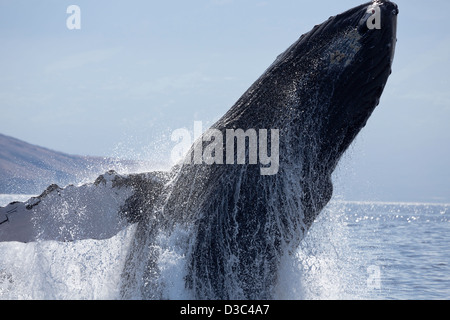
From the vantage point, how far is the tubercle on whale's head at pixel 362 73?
5180mm

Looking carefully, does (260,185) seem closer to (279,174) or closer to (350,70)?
(279,174)

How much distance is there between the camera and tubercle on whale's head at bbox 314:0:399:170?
17.0 ft

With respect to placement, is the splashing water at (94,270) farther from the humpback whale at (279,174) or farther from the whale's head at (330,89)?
the whale's head at (330,89)

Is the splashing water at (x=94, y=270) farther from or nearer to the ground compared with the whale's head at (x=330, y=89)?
nearer to the ground

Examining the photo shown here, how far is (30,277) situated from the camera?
610cm

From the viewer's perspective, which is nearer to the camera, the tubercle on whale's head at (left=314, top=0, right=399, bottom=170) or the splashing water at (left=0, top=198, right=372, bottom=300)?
the tubercle on whale's head at (left=314, top=0, right=399, bottom=170)

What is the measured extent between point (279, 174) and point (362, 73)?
3.92 ft

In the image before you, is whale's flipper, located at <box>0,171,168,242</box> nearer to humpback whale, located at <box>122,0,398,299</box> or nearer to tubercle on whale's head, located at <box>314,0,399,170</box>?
humpback whale, located at <box>122,0,398,299</box>

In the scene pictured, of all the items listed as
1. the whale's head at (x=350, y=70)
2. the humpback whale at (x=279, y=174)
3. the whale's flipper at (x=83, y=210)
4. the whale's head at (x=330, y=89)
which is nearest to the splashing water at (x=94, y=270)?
the whale's flipper at (x=83, y=210)

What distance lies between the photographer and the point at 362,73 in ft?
17.2

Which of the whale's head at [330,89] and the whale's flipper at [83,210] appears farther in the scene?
the whale's flipper at [83,210]

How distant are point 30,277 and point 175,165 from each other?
1965 millimetres

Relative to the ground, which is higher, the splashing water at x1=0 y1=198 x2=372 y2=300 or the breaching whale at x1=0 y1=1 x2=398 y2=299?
the breaching whale at x1=0 y1=1 x2=398 y2=299

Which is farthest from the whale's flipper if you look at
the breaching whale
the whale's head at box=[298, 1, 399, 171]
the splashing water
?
the whale's head at box=[298, 1, 399, 171]
